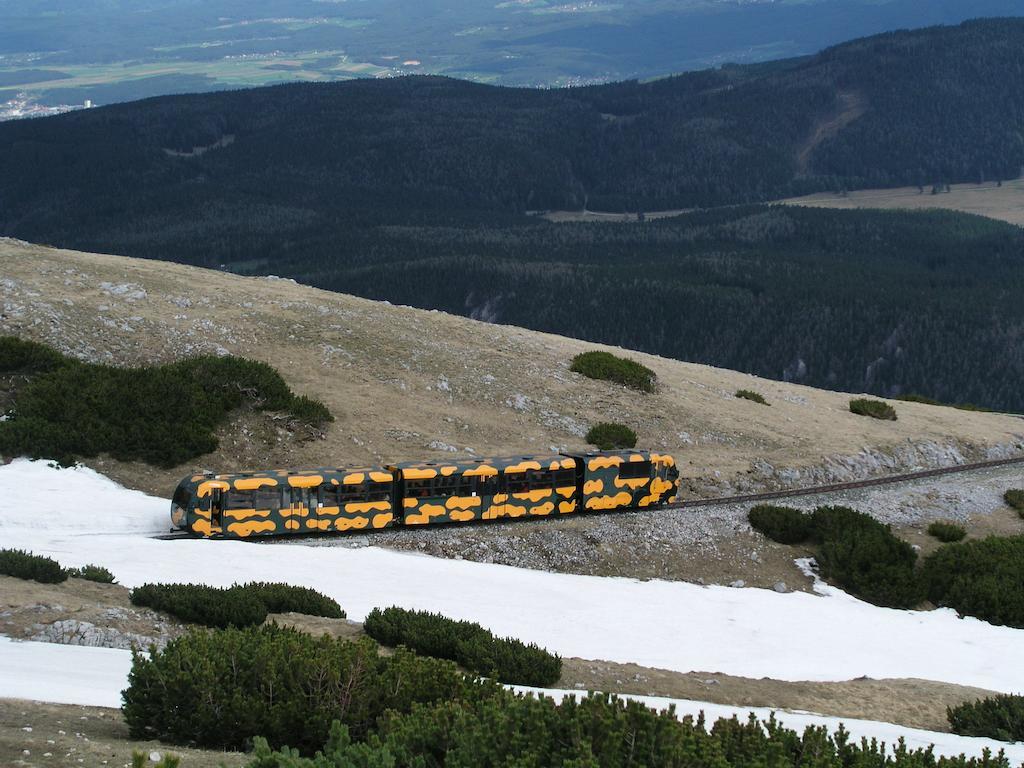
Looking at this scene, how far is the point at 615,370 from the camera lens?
55.9 metres

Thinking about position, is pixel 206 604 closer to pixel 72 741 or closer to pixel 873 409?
pixel 72 741

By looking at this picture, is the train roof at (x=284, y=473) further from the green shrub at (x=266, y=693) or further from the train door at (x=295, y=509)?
the green shrub at (x=266, y=693)

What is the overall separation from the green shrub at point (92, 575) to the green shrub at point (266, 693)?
958 centimetres

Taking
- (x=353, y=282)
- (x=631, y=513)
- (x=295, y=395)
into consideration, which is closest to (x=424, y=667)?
(x=631, y=513)

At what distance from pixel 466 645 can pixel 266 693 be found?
691cm

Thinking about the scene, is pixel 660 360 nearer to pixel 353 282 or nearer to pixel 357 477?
pixel 357 477

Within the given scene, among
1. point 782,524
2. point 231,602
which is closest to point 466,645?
point 231,602

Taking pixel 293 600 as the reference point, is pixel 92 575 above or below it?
above

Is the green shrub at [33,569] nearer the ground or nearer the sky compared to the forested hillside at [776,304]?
nearer the sky

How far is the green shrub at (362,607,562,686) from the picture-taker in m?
24.5

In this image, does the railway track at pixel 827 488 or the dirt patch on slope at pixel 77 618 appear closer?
the dirt patch on slope at pixel 77 618

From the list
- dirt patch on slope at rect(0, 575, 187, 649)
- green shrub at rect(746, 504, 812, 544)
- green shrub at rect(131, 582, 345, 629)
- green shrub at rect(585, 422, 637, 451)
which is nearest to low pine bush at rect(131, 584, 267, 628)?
green shrub at rect(131, 582, 345, 629)

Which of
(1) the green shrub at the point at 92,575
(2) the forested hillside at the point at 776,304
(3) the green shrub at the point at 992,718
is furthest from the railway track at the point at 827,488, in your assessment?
(2) the forested hillside at the point at 776,304

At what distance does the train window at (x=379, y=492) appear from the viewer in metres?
37.2
